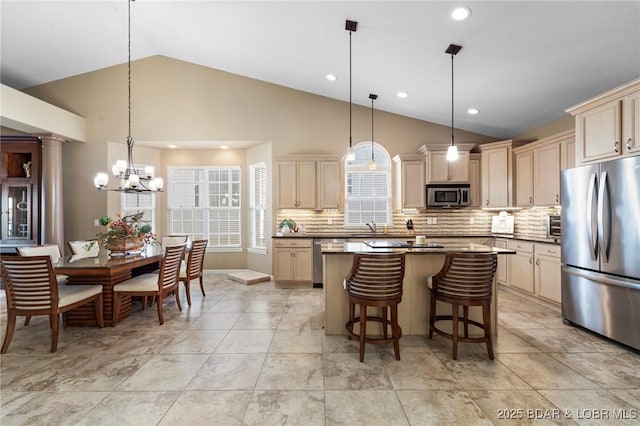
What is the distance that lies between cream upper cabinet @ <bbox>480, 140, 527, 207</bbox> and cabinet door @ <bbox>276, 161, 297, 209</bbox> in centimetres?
359

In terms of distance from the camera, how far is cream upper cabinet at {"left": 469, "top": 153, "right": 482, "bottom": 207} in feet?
17.9

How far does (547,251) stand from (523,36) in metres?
2.84

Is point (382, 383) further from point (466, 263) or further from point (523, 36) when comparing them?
point (523, 36)

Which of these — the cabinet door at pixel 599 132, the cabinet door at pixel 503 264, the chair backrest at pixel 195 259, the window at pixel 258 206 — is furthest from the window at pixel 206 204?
the cabinet door at pixel 599 132

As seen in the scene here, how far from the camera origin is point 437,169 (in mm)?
5387

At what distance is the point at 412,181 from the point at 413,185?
0.08 metres

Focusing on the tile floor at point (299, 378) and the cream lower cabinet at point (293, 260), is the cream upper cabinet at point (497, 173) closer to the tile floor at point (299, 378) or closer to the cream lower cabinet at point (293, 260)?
the tile floor at point (299, 378)

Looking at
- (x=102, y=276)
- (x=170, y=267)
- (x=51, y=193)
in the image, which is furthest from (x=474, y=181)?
(x=51, y=193)

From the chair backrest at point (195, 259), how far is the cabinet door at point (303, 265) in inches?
62.9

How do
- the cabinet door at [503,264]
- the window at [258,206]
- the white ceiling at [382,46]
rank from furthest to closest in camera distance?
the window at [258,206] → the cabinet door at [503,264] → the white ceiling at [382,46]

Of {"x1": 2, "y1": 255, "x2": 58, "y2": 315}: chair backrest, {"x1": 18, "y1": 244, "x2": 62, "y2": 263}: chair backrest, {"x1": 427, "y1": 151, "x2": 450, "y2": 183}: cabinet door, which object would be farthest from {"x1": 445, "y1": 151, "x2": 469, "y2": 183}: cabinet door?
{"x1": 18, "y1": 244, "x2": 62, "y2": 263}: chair backrest

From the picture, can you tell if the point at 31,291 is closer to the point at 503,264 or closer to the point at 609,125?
the point at 609,125

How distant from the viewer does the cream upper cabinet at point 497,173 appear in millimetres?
5008

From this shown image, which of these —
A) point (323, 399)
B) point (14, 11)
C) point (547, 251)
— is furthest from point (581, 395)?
point (14, 11)
